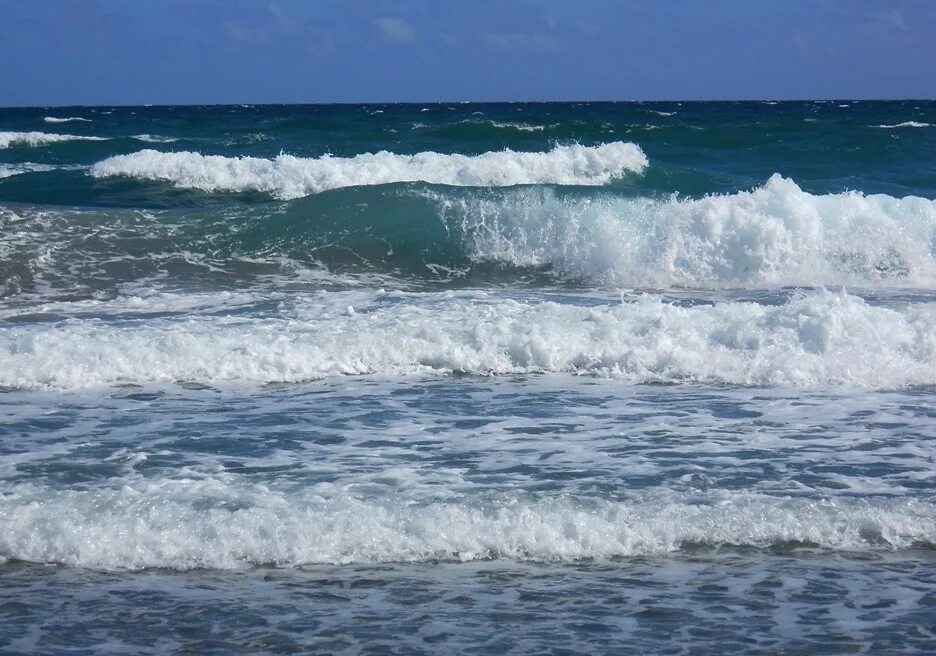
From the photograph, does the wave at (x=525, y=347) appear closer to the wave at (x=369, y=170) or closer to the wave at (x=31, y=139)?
the wave at (x=369, y=170)

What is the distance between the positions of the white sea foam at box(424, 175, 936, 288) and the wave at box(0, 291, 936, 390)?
410cm

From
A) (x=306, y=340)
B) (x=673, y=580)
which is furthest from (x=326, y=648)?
(x=306, y=340)

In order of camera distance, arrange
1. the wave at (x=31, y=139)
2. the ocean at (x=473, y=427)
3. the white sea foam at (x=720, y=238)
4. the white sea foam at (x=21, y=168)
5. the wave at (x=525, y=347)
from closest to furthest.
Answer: the ocean at (x=473, y=427)
the wave at (x=525, y=347)
the white sea foam at (x=720, y=238)
the white sea foam at (x=21, y=168)
the wave at (x=31, y=139)

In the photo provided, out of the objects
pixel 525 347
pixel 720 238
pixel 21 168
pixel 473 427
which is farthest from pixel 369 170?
pixel 473 427

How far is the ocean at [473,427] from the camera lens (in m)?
4.35

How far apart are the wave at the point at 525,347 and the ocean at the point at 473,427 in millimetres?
31

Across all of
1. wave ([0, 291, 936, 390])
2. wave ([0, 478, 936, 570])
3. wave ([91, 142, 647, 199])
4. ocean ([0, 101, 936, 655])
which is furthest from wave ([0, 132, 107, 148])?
wave ([0, 478, 936, 570])

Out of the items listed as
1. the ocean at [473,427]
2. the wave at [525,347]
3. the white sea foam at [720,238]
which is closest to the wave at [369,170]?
the ocean at [473,427]

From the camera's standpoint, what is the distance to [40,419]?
6969mm

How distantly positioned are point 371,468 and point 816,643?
8.75 feet

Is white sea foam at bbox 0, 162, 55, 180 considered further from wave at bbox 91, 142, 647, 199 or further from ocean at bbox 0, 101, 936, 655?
ocean at bbox 0, 101, 936, 655

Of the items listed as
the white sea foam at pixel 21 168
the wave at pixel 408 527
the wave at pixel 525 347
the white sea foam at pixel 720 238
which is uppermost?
the white sea foam at pixel 21 168

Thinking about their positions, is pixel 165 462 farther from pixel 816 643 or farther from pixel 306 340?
pixel 816 643

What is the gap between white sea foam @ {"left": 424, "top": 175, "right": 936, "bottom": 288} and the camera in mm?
13531
